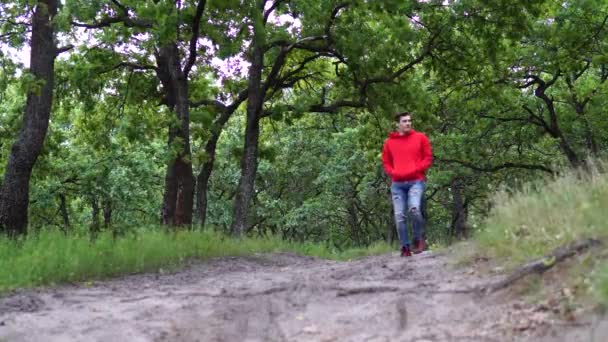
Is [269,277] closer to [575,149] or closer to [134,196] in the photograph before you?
[575,149]

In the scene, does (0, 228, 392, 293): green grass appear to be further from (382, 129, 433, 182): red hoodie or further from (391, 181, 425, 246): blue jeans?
(382, 129, 433, 182): red hoodie

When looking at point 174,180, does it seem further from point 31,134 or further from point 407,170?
point 407,170

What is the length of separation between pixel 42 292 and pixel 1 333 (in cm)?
176

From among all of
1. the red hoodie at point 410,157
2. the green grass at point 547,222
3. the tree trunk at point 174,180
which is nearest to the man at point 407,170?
the red hoodie at point 410,157

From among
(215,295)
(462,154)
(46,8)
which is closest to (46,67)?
(46,8)

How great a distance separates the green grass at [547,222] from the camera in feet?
15.3

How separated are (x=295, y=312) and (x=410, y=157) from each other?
3.86 metres

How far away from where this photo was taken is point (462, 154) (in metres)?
22.0

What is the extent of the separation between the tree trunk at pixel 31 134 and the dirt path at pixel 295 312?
18.7ft

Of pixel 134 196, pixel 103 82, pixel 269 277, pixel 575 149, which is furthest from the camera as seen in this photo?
pixel 134 196

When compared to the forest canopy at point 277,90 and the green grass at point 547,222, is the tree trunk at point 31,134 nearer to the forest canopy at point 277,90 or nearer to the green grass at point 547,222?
the forest canopy at point 277,90

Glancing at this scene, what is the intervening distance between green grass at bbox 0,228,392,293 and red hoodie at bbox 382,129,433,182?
3147mm

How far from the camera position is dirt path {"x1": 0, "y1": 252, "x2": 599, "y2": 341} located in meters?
3.90

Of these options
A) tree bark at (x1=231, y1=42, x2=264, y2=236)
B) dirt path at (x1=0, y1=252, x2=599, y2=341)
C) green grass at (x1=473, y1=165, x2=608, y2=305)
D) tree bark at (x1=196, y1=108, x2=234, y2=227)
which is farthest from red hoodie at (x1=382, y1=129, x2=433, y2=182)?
tree bark at (x1=196, y1=108, x2=234, y2=227)
